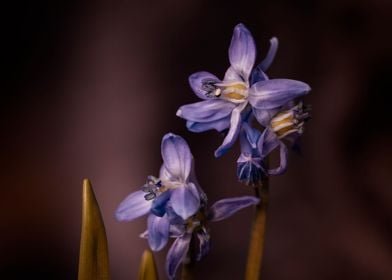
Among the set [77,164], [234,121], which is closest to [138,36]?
[77,164]

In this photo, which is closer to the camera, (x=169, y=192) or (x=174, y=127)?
(x=169, y=192)

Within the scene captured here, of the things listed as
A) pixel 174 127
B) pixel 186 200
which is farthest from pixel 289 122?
pixel 174 127

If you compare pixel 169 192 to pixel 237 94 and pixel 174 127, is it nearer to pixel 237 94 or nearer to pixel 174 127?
pixel 237 94

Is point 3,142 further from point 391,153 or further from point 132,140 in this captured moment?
point 391,153

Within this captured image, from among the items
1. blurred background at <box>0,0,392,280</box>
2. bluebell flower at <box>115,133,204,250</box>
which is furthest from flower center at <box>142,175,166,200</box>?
blurred background at <box>0,0,392,280</box>

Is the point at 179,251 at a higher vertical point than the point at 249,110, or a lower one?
lower

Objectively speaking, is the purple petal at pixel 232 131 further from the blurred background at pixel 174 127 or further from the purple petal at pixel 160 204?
the blurred background at pixel 174 127

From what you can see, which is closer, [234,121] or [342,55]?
[234,121]
